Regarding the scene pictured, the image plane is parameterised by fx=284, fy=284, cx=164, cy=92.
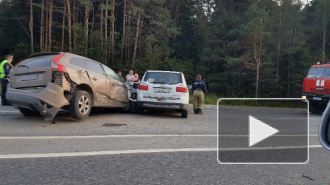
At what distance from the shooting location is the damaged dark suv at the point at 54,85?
7285 mm

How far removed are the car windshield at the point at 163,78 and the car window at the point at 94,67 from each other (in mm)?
1741

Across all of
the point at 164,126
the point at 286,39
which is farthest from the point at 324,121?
the point at 286,39

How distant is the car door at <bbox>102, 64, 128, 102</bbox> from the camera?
31.4ft

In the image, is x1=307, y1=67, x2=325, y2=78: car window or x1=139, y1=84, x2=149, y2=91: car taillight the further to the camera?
x1=307, y1=67, x2=325, y2=78: car window

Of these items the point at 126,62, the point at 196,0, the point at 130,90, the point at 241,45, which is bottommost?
the point at 130,90

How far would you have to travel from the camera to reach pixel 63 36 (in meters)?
36.2

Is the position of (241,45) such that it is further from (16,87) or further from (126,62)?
(16,87)

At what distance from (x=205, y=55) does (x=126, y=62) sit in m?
11.1

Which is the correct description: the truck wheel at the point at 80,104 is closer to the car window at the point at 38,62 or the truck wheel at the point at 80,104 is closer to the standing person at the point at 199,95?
the car window at the point at 38,62

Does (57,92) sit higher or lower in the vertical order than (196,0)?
lower

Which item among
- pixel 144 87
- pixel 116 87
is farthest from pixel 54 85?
pixel 144 87

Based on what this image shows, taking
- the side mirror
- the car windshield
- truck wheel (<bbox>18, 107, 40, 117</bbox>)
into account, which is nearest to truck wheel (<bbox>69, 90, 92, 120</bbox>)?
truck wheel (<bbox>18, 107, 40, 117</bbox>)

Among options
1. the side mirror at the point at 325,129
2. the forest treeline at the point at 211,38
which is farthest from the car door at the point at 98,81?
the forest treeline at the point at 211,38
